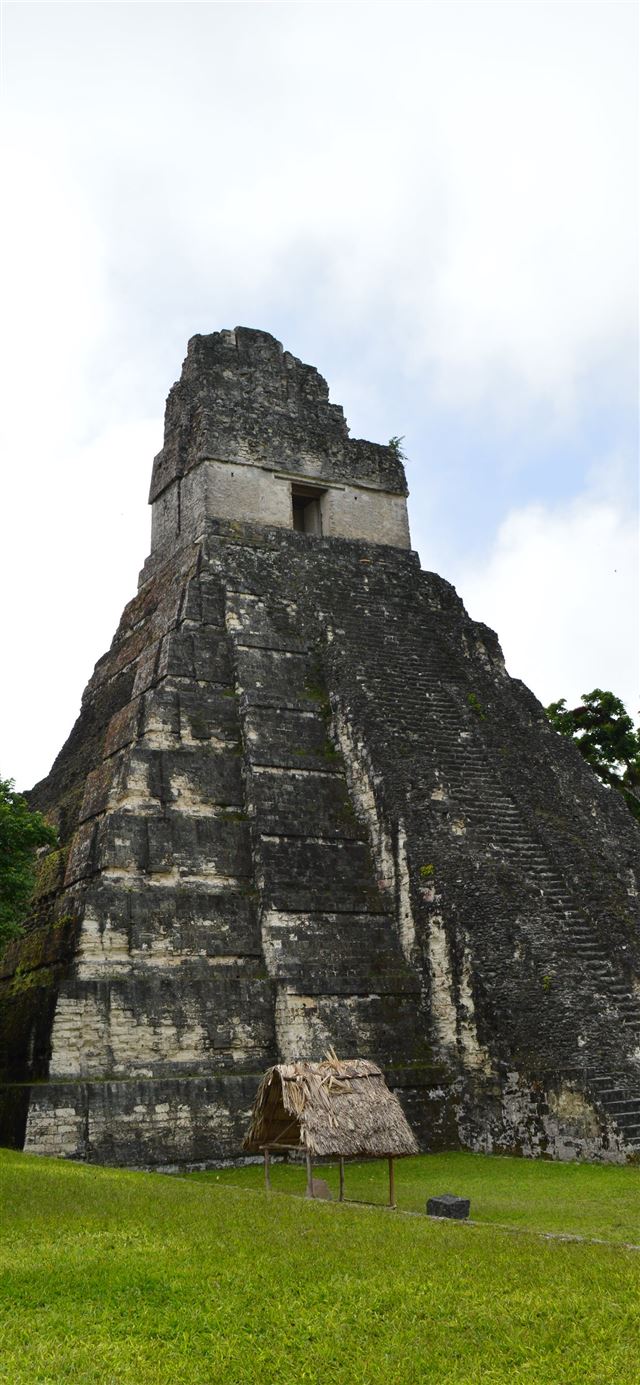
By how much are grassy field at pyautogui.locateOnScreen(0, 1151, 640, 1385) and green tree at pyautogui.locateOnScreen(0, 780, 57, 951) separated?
468 cm

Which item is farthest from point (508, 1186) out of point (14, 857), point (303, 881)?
point (14, 857)

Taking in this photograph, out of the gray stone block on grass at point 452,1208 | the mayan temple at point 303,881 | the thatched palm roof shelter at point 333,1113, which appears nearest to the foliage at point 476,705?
the mayan temple at point 303,881

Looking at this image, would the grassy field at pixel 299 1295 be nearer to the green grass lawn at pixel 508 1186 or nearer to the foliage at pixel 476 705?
the green grass lawn at pixel 508 1186

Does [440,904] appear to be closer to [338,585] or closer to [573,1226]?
[573,1226]

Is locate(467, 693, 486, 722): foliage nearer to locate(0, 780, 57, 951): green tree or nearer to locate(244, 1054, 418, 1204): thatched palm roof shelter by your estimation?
locate(0, 780, 57, 951): green tree

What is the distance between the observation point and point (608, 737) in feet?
76.3

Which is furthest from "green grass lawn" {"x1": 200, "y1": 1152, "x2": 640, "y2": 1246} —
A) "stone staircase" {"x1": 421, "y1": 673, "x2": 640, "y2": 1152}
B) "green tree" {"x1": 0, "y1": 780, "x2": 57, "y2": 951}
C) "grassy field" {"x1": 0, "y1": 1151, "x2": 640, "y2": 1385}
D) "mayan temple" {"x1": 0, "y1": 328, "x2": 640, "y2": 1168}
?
"green tree" {"x1": 0, "y1": 780, "x2": 57, "y2": 951}

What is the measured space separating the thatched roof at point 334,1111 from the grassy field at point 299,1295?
64cm

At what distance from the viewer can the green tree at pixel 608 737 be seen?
2309cm

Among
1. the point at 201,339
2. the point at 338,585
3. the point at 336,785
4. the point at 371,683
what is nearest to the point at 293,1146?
the point at 336,785

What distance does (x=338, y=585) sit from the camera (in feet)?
56.1

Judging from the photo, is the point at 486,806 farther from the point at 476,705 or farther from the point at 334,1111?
the point at 334,1111

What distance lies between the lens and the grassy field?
4.70 m

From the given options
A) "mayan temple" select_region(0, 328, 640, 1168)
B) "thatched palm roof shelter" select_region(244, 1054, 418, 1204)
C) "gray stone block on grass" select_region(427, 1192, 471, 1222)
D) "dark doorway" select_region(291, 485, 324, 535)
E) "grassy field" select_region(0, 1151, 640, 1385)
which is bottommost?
"grassy field" select_region(0, 1151, 640, 1385)
